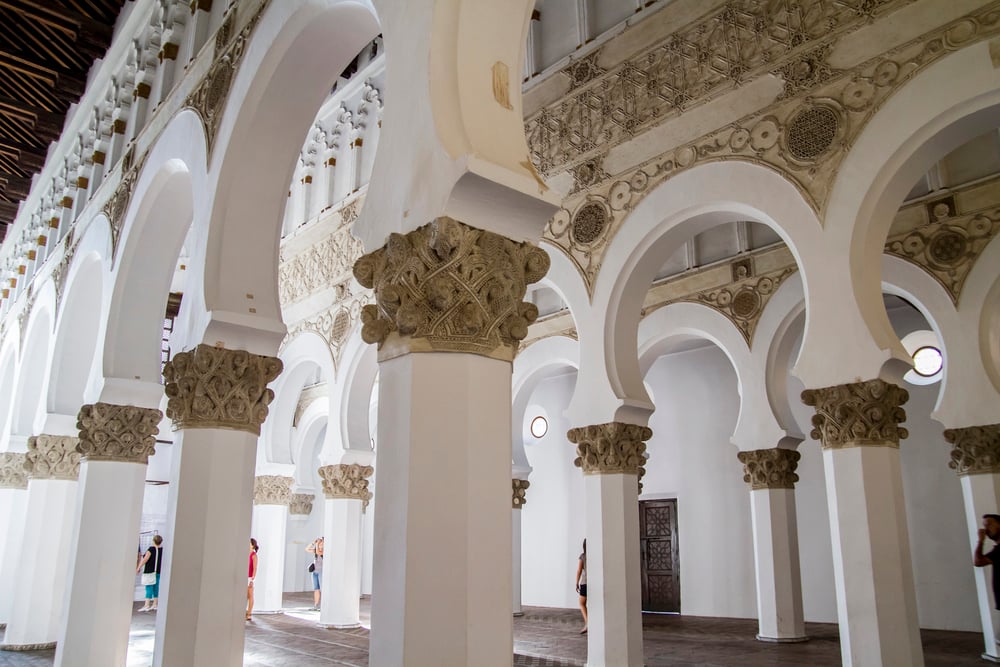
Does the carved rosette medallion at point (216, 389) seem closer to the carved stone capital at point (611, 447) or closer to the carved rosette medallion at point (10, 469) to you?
the carved stone capital at point (611, 447)

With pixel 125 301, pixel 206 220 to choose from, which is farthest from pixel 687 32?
pixel 125 301

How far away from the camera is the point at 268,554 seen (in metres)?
12.8

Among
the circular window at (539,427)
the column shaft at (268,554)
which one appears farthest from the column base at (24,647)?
the circular window at (539,427)

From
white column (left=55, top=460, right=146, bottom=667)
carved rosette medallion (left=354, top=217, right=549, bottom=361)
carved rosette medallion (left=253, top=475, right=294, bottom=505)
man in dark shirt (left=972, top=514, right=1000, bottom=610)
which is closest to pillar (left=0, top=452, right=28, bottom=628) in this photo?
carved rosette medallion (left=253, top=475, right=294, bottom=505)

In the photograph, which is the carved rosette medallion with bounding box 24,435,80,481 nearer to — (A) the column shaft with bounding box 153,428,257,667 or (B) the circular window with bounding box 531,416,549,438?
(A) the column shaft with bounding box 153,428,257,667

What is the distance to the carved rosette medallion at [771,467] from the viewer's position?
8.44 metres

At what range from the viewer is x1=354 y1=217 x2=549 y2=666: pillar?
2.58 meters

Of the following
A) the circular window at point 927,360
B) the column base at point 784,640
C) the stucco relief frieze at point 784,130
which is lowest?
the column base at point 784,640

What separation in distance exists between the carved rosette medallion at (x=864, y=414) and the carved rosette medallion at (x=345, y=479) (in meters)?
6.72

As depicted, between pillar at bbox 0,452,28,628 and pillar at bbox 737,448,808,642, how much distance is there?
9.49m

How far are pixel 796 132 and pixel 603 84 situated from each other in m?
2.22

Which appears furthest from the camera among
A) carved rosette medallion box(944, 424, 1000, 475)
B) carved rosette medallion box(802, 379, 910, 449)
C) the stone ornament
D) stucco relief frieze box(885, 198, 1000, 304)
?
stucco relief frieze box(885, 198, 1000, 304)

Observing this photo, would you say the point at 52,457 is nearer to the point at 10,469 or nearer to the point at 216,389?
the point at 10,469

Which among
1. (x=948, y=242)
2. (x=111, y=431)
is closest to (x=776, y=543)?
(x=948, y=242)
